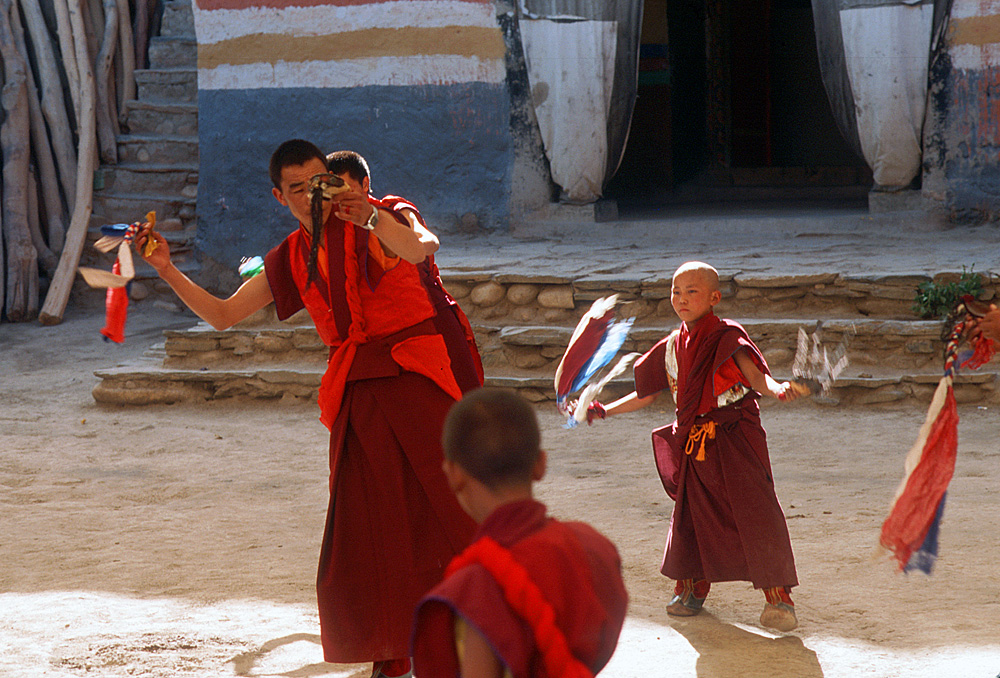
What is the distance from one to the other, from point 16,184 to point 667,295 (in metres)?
6.23

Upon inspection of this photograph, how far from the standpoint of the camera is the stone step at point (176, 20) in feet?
33.9

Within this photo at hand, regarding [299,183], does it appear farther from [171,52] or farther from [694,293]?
[171,52]

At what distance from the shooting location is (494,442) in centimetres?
156

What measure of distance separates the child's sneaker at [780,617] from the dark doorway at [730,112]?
25.4ft

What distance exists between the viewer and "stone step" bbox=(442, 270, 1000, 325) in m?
6.16

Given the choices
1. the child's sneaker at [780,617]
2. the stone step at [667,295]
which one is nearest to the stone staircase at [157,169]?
the stone step at [667,295]

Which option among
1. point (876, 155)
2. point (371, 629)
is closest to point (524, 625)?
point (371, 629)

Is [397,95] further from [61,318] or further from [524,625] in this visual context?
[524,625]

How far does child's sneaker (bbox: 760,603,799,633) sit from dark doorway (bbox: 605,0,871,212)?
773 cm

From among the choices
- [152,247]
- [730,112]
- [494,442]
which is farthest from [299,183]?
[730,112]

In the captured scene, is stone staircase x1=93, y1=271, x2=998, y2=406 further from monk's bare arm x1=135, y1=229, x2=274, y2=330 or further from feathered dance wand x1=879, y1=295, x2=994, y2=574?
feathered dance wand x1=879, y1=295, x2=994, y2=574

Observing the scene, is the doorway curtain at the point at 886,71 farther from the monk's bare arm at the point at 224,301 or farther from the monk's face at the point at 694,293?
the monk's bare arm at the point at 224,301

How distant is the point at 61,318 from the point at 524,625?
28.3 feet

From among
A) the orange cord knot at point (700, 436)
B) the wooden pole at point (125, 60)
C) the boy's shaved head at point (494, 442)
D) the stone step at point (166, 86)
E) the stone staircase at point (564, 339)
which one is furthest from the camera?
the stone step at point (166, 86)
